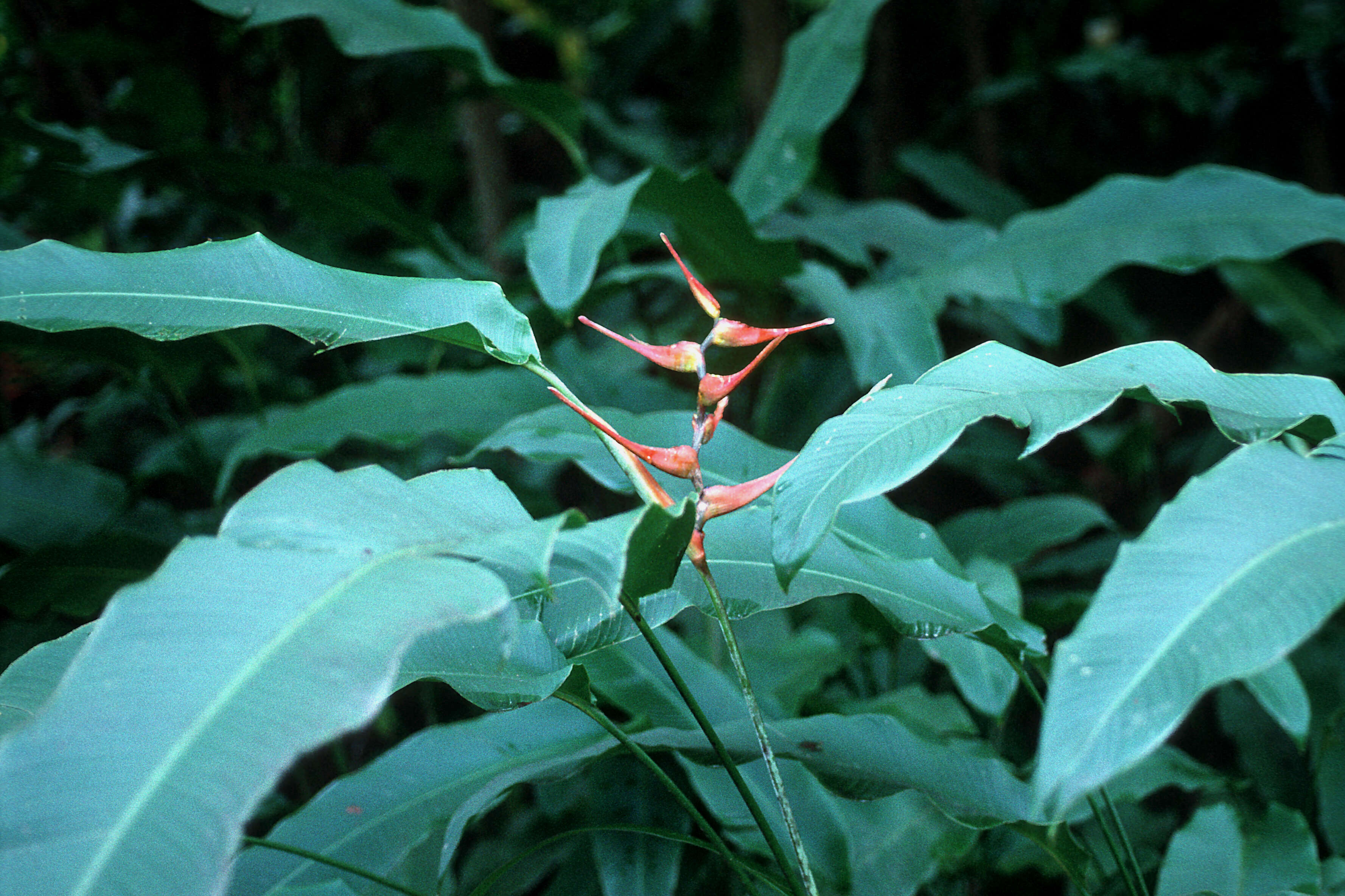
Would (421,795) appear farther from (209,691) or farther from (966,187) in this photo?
(966,187)

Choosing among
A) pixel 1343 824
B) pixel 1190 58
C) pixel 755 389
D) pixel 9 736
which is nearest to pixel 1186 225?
pixel 1343 824

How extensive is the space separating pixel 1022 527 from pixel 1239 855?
38 cm

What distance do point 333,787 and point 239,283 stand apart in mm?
341

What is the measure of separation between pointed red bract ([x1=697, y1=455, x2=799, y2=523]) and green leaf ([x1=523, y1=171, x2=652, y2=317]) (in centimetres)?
34

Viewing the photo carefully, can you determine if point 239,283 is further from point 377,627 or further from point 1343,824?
point 1343,824

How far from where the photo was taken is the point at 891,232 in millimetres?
1078

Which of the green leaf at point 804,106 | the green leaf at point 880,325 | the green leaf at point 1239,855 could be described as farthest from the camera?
the green leaf at point 804,106

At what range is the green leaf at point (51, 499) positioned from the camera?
0.95 m

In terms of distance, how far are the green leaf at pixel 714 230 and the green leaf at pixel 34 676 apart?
56cm

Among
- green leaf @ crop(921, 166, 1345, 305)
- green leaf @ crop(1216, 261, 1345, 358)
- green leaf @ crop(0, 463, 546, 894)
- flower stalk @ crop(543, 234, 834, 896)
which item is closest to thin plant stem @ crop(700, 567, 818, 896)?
flower stalk @ crop(543, 234, 834, 896)

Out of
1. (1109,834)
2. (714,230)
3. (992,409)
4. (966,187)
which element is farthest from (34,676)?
(966,187)

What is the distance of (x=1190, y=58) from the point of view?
5.46 ft

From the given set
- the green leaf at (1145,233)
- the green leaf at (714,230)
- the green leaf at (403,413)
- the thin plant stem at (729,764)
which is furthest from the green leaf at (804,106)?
the thin plant stem at (729,764)

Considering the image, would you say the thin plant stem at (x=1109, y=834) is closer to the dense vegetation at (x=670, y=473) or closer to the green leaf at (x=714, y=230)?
the dense vegetation at (x=670, y=473)
